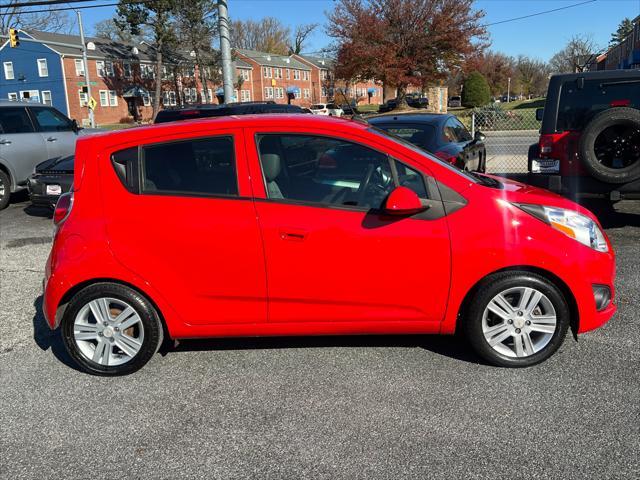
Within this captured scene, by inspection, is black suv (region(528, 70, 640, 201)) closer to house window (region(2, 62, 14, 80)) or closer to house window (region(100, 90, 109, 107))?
house window (region(100, 90, 109, 107))

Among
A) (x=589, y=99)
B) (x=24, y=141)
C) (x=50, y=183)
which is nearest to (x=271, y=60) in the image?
(x=24, y=141)

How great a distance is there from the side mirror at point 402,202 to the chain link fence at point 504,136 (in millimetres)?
10115

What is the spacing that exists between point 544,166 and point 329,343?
4.27m

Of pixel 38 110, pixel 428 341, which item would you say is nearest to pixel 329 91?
pixel 38 110

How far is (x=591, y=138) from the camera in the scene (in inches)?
246

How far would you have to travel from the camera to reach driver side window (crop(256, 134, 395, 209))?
361 centimetres

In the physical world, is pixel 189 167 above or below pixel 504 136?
above

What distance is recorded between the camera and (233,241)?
355cm

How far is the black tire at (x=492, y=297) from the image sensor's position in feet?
11.6

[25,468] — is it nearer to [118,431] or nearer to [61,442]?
[61,442]

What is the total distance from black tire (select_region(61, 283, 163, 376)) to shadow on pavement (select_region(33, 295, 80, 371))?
0.88 ft

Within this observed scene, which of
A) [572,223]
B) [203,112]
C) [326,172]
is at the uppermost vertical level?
[203,112]

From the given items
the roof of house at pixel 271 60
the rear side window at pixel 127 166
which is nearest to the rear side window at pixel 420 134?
the rear side window at pixel 127 166

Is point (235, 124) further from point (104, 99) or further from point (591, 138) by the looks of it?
point (104, 99)
